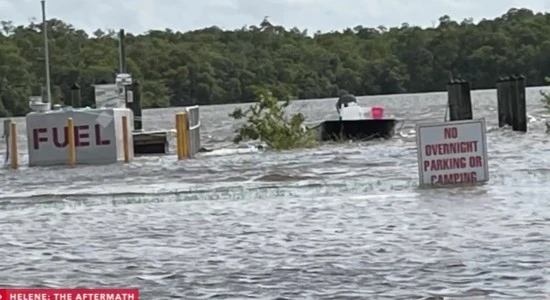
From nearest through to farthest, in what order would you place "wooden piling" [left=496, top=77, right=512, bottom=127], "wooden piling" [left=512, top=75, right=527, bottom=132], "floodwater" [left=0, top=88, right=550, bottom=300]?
"floodwater" [left=0, top=88, right=550, bottom=300], "wooden piling" [left=512, top=75, right=527, bottom=132], "wooden piling" [left=496, top=77, right=512, bottom=127]

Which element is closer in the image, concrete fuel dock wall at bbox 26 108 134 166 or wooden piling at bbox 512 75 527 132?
concrete fuel dock wall at bbox 26 108 134 166

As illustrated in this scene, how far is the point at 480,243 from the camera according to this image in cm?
1117

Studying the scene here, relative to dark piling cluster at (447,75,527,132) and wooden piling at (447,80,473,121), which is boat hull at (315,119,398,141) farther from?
wooden piling at (447,80,473,121)

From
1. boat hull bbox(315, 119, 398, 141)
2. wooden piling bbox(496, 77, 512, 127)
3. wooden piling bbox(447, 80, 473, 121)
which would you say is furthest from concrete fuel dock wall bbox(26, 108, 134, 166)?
wooden piling bbox(496, 77, 512, 127)

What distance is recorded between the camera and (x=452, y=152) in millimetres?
16938

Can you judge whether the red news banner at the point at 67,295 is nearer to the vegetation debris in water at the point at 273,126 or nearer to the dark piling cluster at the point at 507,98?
the vegetation debris in water at the point at 273,126

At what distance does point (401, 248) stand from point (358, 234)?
1.15 m

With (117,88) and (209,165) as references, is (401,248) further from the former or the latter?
(117,88)

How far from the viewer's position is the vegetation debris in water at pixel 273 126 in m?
31.7

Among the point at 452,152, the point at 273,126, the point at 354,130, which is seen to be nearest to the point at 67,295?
the point at 452,152

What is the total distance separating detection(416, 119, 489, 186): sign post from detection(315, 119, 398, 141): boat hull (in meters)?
19.4

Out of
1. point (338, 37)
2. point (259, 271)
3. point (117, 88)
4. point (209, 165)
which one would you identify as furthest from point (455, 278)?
point (338, 37)

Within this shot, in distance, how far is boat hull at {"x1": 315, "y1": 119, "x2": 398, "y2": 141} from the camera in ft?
121

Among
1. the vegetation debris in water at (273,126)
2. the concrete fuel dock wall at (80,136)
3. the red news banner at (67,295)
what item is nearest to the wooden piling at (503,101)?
the vegetation debris in water at (273,126)
